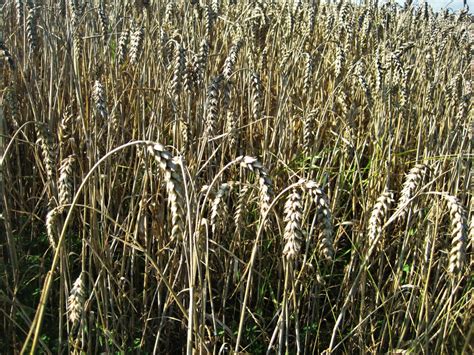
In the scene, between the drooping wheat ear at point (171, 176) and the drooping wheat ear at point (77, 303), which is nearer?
the drooping wheat ear at point (171, 176)

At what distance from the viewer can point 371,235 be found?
1.33 metres

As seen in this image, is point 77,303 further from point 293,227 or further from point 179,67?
point 179,67

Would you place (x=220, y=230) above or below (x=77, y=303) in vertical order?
below

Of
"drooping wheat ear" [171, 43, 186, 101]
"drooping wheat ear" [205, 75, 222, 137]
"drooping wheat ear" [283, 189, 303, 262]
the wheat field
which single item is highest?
"drooping wheat ear" [171, 43, 186, 101]

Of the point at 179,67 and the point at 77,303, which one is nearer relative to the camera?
the point at 77,303

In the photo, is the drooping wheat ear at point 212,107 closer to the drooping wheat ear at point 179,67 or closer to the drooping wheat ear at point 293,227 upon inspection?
the drooping wheat ear at point 179,67

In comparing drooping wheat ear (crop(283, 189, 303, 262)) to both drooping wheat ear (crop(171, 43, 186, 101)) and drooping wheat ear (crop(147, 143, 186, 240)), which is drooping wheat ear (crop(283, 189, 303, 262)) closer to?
drooping wheat ear (crop(147, 143, 186, 240))

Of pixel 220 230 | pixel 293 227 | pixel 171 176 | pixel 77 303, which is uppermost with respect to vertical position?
pixel 171 176

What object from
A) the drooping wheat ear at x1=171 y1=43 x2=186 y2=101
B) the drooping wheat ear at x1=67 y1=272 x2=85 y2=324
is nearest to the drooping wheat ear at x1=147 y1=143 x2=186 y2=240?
the drooping wheat ear at x1=67 y1=272 x2=85 y2=324

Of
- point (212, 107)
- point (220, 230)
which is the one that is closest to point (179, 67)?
point (212, 107)

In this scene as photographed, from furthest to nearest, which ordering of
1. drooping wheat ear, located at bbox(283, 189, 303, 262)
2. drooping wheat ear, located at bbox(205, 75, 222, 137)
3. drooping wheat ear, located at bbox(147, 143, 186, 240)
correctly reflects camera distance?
drooping wheat ear, located at bbox(205, 75, 222, 137) < drooping wheat ear, located at bbox(283, 189, 303, 262) < drooping wheat ear, located at bbox(147, 143, 186, 240)

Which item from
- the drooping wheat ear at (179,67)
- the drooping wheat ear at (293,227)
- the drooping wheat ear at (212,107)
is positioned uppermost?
the drooping wheat ear at (179,67)

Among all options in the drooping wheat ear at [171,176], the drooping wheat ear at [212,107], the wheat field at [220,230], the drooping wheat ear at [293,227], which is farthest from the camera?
the drooping wheat ear at [212,107]

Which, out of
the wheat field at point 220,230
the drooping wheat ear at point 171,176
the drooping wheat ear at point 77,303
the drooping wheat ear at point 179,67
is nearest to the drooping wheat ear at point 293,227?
the wheat field at point 220,230
